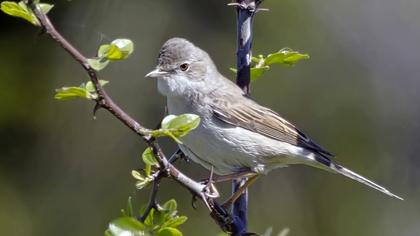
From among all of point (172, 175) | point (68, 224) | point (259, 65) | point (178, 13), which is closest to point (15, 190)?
point (68, 224)

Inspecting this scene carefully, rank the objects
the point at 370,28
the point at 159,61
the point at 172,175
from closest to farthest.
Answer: the point at 172,175, the point at 159,61, the point at 370,28

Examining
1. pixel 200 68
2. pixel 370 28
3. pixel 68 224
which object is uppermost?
pixel 200 68

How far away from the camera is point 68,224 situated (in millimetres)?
7305

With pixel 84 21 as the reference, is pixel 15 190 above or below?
below

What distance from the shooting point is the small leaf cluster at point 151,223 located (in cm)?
210

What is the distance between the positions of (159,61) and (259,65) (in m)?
0.84

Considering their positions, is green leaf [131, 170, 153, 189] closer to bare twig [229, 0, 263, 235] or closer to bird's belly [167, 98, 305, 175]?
bare twig [229, 0, 263, 235]

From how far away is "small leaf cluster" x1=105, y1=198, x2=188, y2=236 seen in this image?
6.88 ft

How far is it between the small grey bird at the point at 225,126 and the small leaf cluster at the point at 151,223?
4.54 ft

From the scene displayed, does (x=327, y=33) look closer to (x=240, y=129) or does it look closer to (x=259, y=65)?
(x=240, y=129)

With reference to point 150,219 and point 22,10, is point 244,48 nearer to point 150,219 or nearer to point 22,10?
point 150,219

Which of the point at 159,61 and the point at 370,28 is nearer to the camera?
the point at 159,61

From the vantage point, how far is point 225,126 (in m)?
3.92

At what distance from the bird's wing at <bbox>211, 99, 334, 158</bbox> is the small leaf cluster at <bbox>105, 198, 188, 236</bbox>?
1.68 metres
